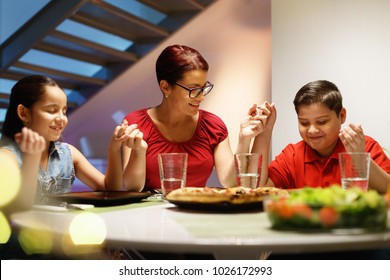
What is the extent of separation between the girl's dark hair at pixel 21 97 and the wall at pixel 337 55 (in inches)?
70.7

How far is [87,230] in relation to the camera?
1.06 m

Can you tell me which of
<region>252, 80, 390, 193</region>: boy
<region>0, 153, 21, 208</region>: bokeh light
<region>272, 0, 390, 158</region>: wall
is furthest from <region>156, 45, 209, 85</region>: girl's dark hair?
<region>272, 0, 390, 158</region>: wall

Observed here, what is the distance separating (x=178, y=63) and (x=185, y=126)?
298mm

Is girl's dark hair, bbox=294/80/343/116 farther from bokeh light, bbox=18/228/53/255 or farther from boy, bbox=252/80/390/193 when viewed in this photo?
bokeh light, bbox=18/228/53/255

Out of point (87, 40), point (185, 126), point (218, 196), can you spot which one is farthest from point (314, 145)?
point (87, 40)

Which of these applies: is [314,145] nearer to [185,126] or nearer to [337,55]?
[185,126]

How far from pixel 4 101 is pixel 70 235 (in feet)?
12.0

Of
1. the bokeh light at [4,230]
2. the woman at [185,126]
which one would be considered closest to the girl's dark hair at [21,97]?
the bokeh light at [4,230]

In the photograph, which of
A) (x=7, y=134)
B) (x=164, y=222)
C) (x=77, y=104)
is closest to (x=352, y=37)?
(x=7, y=134)

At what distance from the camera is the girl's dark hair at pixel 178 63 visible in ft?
6.86

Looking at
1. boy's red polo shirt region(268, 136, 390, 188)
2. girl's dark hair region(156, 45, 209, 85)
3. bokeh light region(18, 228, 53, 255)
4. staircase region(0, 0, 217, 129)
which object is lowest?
bokeh light region(18, 228, 53, 255)

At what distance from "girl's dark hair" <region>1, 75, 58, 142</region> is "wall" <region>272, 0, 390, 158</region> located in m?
1.80

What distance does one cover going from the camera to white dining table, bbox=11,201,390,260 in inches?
34.2

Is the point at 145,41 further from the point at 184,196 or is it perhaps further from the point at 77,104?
the point at 184,196
